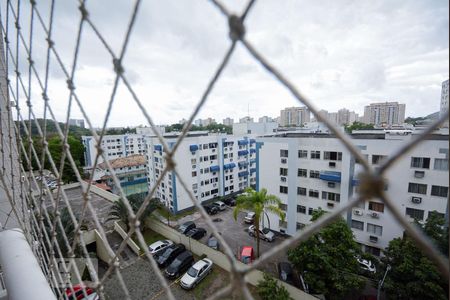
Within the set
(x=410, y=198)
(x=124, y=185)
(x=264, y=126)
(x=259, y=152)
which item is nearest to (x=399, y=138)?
(x=410, y=198)

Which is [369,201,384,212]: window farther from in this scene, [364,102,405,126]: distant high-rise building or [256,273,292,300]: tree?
[364,102,405,126]: distant high-rise building

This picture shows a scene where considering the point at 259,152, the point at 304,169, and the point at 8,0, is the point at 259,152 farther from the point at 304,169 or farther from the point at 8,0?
the point at 8,0

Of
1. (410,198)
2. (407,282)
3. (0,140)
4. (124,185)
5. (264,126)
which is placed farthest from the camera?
(264,126)

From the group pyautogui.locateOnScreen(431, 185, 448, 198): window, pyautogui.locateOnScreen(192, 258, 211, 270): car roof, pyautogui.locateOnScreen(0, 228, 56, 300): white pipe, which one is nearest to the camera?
pyautogui.locateOnScreen(0, 228, 56, 300): white pipe

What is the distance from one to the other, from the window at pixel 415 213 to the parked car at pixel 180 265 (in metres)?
6.19

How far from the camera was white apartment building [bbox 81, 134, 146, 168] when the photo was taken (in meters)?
19.2

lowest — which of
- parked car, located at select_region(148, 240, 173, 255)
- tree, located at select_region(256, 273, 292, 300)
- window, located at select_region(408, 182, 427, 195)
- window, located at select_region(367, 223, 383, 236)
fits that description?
parked car, located at select_region(148, 240, 173, 255)

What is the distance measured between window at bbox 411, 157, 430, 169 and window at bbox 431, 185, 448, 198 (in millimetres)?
529

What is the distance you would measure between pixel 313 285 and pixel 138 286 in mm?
4282

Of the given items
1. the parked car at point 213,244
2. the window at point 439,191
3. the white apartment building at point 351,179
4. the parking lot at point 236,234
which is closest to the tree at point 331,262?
the white apartment building at point 351,179

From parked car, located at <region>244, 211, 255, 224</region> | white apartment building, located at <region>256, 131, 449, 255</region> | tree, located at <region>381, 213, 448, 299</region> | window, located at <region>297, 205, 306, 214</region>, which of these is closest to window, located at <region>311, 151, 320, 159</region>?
white apartment building, located at <region>256, 131, 449, 255</region>

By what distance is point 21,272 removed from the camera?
1135 mm

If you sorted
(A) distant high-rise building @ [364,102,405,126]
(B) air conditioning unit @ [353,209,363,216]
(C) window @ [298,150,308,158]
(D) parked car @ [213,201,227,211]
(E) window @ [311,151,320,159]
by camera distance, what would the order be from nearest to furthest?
(B) air conditioning unit @ [353,209,363,216], (E) window @ [311,151,320,159], (C) window @ [298,150,308,158], (D) parked car @ [213,201,227,211], (A) distant high-rise building @ [364,102,405,126]

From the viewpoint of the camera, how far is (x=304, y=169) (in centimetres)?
773
